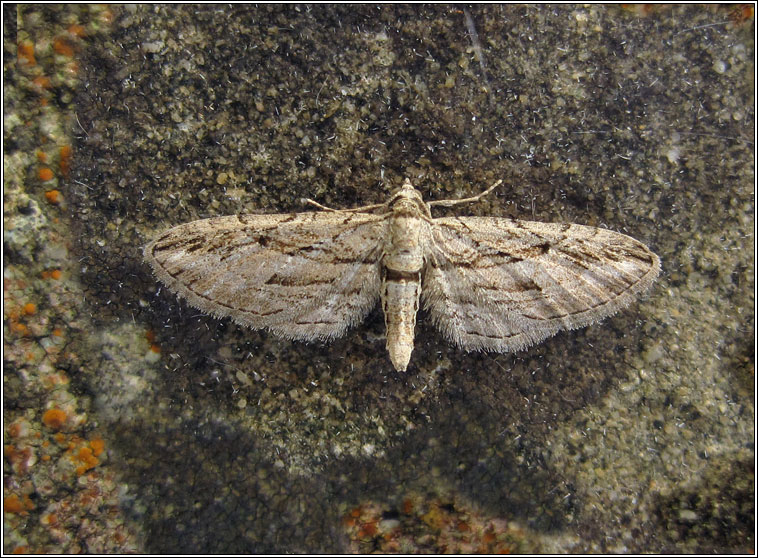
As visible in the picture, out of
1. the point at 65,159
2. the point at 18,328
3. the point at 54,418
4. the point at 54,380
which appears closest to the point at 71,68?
the point at 65,159

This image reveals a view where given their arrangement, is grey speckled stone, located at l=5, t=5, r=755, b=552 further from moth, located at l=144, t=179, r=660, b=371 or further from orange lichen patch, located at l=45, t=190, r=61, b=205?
moth, located at l=144, t=179, r=660, b=371

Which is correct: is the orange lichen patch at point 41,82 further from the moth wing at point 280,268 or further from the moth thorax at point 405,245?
the moth thorax at point 405,245

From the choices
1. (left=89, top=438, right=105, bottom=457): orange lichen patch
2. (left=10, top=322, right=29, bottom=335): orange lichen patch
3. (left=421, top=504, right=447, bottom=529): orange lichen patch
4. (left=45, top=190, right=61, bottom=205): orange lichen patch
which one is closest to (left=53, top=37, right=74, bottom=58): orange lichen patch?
(left=45, top=190, right=61, bottom=205): orange lichen patch

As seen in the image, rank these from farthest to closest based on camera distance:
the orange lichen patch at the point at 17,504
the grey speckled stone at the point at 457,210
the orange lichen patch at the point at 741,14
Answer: the orange lichen patch at the point at 741,14 < the grey speckled stone at the point at 457,210 < the orange lichen patch at the point at 17,504

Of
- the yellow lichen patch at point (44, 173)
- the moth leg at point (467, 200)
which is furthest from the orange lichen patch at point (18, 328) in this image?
the moth leg at point (467, 200)

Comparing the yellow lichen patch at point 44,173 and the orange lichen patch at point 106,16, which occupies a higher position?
the orange lichen patch at point 106,16
